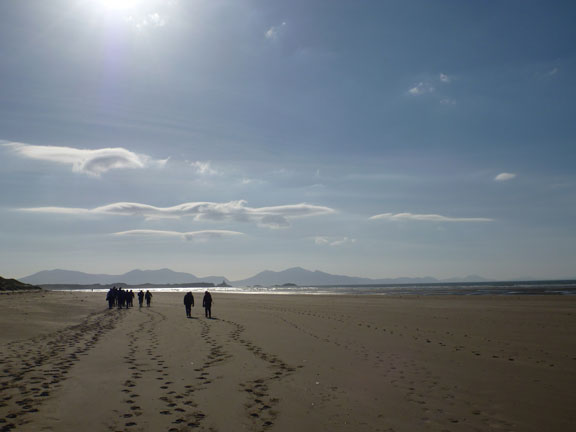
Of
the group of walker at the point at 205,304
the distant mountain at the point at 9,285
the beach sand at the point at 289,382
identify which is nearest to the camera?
the beach sand at the point at 289,382

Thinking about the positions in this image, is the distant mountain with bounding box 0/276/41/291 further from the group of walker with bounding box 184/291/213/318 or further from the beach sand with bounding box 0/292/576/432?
the beach sand with bounding box 0/292/576/432

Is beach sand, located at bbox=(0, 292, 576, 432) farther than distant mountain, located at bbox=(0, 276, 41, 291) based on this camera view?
No

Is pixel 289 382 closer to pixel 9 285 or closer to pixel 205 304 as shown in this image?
pixel 205 304

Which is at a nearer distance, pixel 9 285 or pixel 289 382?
pixel 289 382

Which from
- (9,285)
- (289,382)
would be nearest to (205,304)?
(289,382)

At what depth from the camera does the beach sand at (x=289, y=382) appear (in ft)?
21.5

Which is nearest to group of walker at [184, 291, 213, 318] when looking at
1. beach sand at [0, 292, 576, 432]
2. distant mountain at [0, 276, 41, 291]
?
beach sand at [0, 292, 576, 432]

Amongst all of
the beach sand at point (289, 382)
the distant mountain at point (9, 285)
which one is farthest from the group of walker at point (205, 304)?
the distant mountain at point (9, 285)

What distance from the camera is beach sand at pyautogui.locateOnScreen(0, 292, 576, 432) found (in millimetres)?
6566

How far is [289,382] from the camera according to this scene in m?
9.01

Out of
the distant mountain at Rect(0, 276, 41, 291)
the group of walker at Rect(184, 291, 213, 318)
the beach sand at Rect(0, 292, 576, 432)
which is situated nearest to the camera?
the beach sand at Rect(0, 292, 576, 432)

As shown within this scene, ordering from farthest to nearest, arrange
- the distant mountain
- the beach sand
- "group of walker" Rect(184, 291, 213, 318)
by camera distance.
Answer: the distant mountain, "group of walker" Rect(184, 291, 213, 318), the beach sand

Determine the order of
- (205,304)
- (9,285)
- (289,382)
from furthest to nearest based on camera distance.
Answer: (9,285), (205,304), (289,382)

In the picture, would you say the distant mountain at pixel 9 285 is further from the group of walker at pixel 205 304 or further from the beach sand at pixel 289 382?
the beach sand at pixel 289 382
